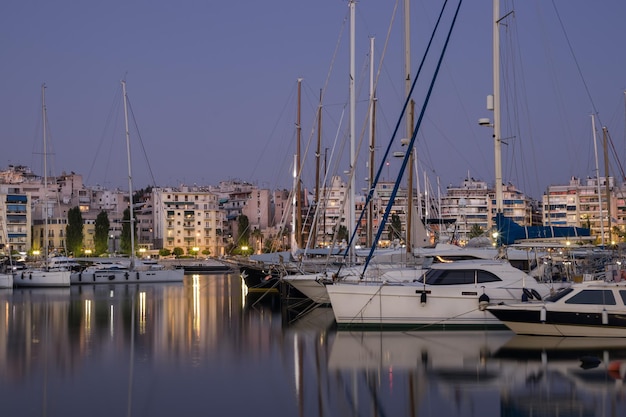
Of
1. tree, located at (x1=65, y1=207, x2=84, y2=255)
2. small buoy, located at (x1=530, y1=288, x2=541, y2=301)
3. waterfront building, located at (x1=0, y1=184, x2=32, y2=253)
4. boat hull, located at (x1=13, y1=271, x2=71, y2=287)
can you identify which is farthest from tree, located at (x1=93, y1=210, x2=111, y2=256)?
small buoy, located at (x1=530, y1=288, x2=541, y2=301)

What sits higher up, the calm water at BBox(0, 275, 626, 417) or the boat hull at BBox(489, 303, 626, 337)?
the boat hull at BBox(489, 303, 626, 337)

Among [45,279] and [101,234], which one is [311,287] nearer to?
[45,279]

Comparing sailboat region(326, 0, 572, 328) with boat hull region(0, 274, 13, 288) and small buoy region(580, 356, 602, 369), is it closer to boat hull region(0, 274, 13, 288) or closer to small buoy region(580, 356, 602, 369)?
small buoy region(580, 356, 602, 369)

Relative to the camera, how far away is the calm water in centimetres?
1597

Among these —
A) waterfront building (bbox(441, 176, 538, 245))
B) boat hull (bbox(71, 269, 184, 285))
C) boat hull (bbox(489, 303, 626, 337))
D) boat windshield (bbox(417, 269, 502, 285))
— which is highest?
waterfront building (bbox(441, 176, 538, 245))

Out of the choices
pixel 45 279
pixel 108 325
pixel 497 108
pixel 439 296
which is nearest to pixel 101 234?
pixel 45 279

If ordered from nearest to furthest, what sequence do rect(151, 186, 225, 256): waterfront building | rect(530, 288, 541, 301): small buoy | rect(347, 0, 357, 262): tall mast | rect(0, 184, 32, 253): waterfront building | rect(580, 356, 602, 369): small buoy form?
rect(580, 356, 602, 369): small buoy → rect(530, 288, 541, 301): small buoy → rect(347, 0, 357, 262): tall mast → rect(0, 184, 32, 253): waterfront building → rect(151, 186, 225, 256): waterfront building

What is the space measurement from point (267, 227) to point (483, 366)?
13592 cm

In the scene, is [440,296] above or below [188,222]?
below

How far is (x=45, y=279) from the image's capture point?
6109 cm

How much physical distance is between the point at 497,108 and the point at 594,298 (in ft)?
25.7

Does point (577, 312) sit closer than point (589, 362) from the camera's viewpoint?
No

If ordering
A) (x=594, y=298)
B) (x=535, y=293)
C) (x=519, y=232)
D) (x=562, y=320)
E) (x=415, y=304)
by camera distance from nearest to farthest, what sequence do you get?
(x=594, y=298), (x=562, y=320), (x=535, y=293), (x=415, y=304), (x=519, y=232)

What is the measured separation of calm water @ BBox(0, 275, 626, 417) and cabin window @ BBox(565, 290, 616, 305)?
1030 millimetres
